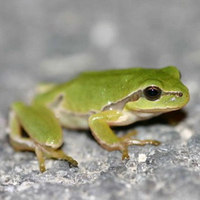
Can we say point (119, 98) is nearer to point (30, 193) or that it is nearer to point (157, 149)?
point (157, 149)

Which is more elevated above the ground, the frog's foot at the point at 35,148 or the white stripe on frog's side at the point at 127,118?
the white stripe on frog's side at the point at 127,118

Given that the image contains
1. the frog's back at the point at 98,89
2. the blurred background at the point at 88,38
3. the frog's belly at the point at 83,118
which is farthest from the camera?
the blurred background at the point at 88,38

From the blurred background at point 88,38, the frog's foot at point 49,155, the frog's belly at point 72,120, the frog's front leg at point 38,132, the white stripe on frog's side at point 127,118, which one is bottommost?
the frog's foot at point 49,155

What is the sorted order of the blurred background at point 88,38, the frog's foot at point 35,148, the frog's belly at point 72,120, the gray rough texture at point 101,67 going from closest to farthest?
the gray rough texture at point 101,67 → the frog's foot at point 35,148 → the frog's belly at point 72,120 → the blurred background at point 88,38

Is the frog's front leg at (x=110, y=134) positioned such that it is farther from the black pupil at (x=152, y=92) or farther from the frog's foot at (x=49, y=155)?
the black pupil at (x=152, y=92)

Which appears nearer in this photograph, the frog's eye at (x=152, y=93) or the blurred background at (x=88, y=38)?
the frog's eye at (x=152, y=93)

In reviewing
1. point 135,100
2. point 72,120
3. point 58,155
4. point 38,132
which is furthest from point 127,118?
point 38,132

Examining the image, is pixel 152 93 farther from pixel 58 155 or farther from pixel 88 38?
pixel 88 38

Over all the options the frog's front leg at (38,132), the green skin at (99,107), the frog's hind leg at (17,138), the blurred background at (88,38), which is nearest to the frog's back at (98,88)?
the green skin at (99,107)

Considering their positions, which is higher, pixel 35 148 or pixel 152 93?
pixel 152 93
